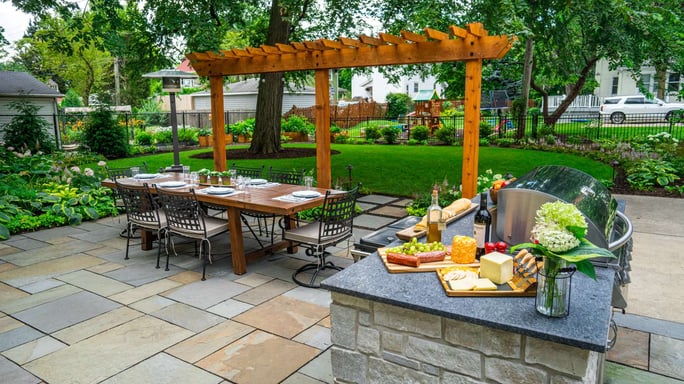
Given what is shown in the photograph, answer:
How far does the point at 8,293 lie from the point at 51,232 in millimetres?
2441

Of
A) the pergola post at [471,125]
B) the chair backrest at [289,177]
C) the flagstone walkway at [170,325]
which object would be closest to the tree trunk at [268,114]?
the chair backrest at [289,177]

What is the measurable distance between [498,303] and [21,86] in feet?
58.9

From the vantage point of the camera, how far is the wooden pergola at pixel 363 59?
515 centimetres

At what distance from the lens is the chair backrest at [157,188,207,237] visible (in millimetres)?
4688

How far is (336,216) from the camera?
14.9 ft

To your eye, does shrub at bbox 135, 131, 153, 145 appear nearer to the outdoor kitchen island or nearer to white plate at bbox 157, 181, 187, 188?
white plate at bbox 157, 181, 187, 188

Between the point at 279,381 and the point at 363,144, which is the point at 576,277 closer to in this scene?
the point at 279,381

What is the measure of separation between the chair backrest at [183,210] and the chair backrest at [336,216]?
1.23 meters

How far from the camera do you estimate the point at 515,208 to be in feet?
8.22

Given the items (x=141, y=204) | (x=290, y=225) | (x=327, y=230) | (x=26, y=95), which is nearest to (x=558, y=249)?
(x=327, y=230)

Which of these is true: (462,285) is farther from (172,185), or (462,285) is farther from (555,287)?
(172,185)

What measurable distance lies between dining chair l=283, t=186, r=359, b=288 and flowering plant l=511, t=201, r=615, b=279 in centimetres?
273

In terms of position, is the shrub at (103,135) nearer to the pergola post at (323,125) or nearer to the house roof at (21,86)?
the house roof at (21,86)

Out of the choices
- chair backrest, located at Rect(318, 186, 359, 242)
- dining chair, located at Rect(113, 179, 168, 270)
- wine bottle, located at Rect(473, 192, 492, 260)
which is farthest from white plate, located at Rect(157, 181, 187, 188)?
wine bottle, located at Rect(473, 192, 492, 260)
